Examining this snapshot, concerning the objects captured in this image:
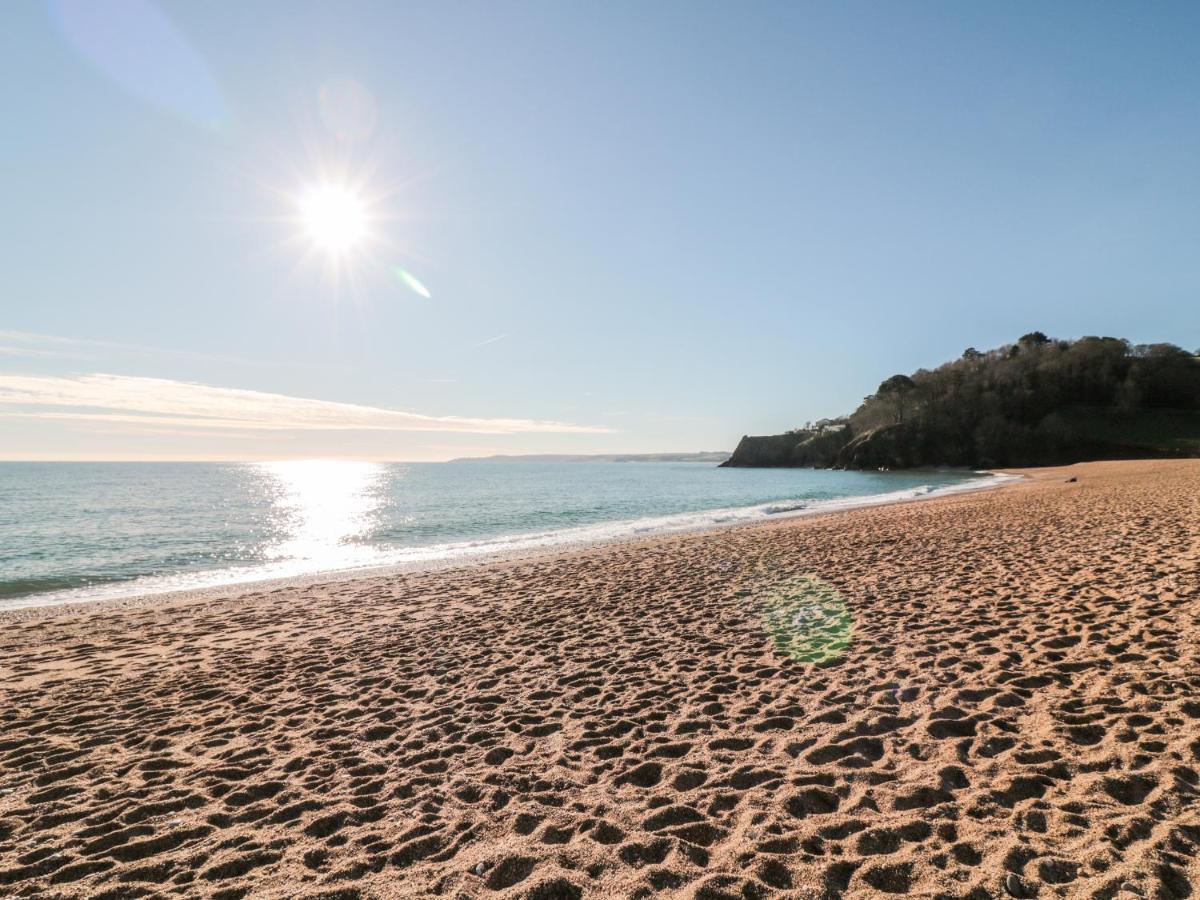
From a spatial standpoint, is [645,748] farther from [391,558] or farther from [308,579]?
[391,558]

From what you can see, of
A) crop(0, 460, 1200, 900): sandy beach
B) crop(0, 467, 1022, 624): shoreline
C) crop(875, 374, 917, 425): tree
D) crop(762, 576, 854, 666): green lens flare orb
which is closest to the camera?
crop(0, 460, 1200, 900): sandy beach

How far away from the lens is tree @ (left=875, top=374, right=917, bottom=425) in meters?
96.4

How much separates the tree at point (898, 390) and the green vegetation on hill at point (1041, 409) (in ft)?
0.83

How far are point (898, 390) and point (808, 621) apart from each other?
347ft

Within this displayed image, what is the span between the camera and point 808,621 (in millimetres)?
8867

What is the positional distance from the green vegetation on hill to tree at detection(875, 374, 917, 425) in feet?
0.83

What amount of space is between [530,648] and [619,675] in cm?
193

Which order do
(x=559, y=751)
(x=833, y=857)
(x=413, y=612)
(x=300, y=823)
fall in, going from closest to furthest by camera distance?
(x=833, y=857), (x=300, y=823), (x=559, y=751), (x=413, y=612)

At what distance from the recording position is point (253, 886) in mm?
3684

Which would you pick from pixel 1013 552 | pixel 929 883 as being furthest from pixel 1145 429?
pixel 929 883

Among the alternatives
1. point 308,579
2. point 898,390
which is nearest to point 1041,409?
point 898,390

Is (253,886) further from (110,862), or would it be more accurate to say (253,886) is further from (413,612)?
(413,612)

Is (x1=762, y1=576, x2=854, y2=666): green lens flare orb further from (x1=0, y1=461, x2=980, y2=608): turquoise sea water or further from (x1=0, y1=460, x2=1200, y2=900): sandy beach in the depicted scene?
(x1=0, y1=461, x2=980, y2=608): turquoise sea water

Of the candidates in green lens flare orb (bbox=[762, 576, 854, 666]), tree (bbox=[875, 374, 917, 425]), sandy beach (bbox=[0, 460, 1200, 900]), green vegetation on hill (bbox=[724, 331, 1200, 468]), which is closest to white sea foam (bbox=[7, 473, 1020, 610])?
sandy beach (bbox=[0, 460, 1200, 900])
